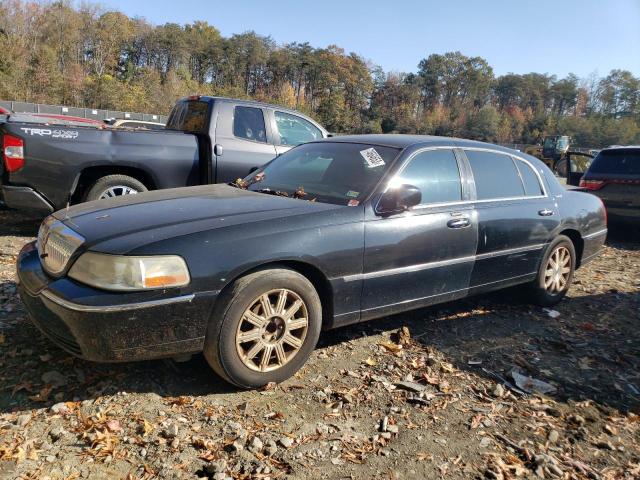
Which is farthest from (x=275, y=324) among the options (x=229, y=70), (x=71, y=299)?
(x=229, y=70)

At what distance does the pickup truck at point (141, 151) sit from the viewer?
5359 mm

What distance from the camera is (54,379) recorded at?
305 centimetres

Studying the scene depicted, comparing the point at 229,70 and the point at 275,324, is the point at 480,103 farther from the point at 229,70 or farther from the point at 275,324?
the point at 275,324

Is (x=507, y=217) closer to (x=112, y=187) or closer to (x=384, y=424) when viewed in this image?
(x=384, y=424)

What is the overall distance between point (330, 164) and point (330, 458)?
7.55ft

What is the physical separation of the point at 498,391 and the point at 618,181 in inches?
259

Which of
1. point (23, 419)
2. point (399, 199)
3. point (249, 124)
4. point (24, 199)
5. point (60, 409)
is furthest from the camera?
point (249, 124)

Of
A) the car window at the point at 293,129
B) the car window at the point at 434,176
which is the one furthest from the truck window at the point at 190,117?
the car window at the point at 434,176

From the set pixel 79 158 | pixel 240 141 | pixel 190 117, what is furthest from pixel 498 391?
pixel 190 117

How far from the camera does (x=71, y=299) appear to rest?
8.71 ft

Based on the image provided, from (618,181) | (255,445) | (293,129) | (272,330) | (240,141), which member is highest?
(293,129)

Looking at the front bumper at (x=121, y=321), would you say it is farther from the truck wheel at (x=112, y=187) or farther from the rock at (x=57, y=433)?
the truck wheel at (x=112, y=187)

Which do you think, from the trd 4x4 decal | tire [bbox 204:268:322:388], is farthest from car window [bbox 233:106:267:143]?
tire [bbox 204:268:322:388]

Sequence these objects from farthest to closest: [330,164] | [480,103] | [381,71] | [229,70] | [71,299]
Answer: [480,103] → [381,71] → [229,70] → [330,164] → [71,299]
